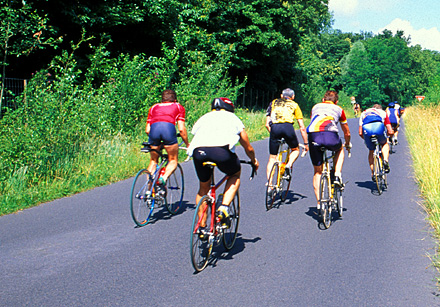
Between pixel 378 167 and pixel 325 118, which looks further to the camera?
pixel 378 167

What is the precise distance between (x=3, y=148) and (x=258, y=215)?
522 centimetres

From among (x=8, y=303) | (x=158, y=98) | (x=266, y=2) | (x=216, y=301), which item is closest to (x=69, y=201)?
(x=8, y=303)

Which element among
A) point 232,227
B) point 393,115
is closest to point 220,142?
point 232,227

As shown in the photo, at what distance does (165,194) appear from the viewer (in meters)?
7.56

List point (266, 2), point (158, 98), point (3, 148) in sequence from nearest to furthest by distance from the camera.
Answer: point (3, 148) < point (158, 98) < point (266, 2)

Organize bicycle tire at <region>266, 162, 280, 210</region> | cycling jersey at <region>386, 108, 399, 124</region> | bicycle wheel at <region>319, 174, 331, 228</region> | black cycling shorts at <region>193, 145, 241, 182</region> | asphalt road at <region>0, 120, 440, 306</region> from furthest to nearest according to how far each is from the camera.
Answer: cycling jersey at <region>386, 108, 399, 124</region> → bicycle tire at <region>266, 162, 280, 210</region> → bicycle wheel at <region>319, 174, 331, 228</region> → black cycling shorts at <region>193, 145, 241, 182</region> → asphalt road at <region>0, 120, 440, 306</region>

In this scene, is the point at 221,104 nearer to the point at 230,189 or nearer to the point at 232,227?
the point at 230,189

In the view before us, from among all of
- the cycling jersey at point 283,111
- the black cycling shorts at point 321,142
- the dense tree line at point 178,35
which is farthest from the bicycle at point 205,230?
the dense tree line at point 178,35

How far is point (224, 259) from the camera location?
5.72 meters

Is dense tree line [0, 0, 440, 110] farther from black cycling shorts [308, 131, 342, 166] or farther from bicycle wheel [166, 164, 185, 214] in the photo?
black cycling shorts [308, 131, 342, 166]

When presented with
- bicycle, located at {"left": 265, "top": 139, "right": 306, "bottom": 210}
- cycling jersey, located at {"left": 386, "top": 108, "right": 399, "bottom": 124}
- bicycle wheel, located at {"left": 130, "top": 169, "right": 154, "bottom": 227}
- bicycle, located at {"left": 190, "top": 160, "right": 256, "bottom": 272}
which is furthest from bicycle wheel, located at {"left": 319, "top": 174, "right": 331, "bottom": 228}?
cycling jersey, located at {"left": 386, "top": 108, "right": 399, "bottom": 124}

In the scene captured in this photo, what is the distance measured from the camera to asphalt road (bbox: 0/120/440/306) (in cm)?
454

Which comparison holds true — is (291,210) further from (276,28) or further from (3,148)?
(276,28)

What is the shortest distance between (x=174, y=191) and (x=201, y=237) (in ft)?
9.10
